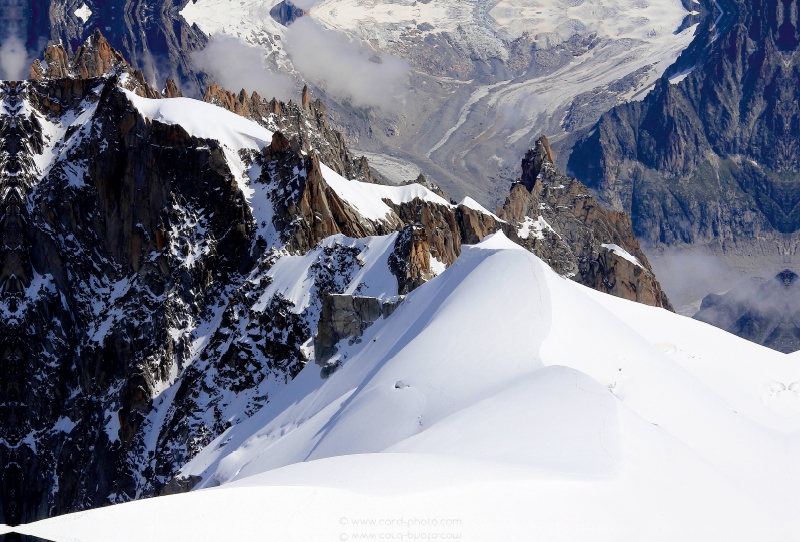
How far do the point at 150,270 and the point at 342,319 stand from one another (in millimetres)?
40844

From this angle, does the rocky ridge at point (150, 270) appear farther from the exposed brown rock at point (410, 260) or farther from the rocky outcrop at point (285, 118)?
the rocky outcrop at point (285, 118)

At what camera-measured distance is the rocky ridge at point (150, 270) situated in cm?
9288

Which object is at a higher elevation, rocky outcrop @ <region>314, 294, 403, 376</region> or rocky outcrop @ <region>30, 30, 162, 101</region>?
rocky outcrop @ <region>30, 30, 162, 101</region>

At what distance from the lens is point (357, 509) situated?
24500 millimetres

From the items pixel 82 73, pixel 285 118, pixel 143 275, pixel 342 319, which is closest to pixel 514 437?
pixel 342 319

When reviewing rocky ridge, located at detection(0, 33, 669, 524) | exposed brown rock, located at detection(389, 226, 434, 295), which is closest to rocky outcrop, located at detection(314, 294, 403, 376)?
exposed brown rock, located at detection(389, 226, 434, 295)

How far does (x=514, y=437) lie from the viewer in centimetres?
3475

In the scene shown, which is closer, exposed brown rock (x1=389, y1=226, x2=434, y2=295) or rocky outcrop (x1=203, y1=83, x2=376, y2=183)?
exposed brown rock (x1=389, y1=226, x2=434, y2=295)

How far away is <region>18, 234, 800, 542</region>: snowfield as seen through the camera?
24312 millimetres

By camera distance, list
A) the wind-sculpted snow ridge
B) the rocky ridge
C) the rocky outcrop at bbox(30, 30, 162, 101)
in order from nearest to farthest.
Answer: the rocky ridge, the wind-sculpted snow ridge, the rocky outcrop at bbox(30, 30, 162, 101)

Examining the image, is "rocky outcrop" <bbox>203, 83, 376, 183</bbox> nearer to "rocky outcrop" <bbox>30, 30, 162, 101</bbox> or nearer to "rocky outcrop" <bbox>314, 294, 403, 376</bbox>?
"rocky outcrop" <bbox>30, 30, 162, 101</bbox>

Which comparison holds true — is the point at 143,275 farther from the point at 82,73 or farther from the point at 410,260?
the point at 82,73

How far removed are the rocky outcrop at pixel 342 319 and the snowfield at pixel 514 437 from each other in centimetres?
412

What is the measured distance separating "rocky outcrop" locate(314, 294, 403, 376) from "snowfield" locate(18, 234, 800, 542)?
4116 mm
